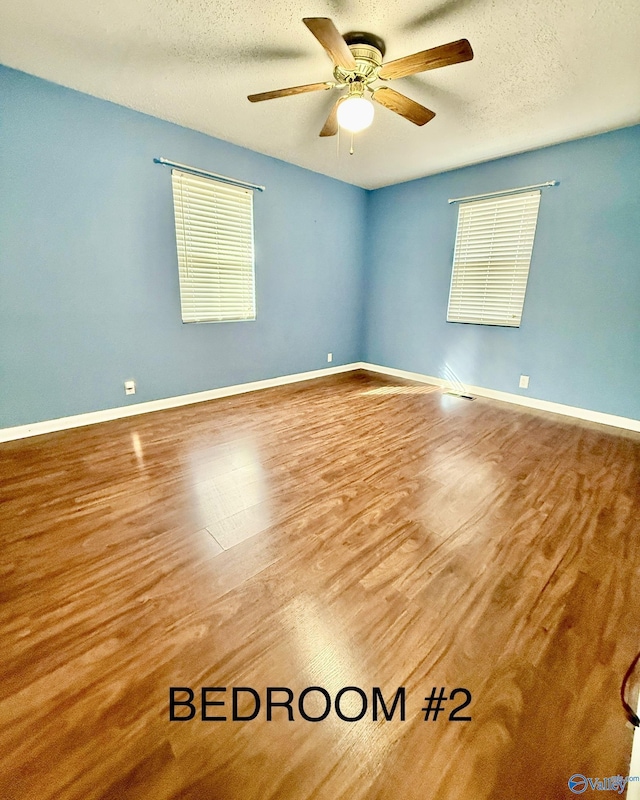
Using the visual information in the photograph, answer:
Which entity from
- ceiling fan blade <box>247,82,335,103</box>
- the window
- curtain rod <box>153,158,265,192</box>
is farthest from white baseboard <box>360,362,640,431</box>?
ceiling fan blade <box>247,82,335,103</box>

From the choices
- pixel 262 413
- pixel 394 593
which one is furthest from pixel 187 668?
pixel 262 413

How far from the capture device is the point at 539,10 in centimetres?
176

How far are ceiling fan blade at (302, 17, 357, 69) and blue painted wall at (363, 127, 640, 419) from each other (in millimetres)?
2726

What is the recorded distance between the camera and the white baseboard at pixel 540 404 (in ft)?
10.8

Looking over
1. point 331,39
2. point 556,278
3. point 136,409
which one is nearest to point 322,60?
point 331,39

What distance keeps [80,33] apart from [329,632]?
348 centimetres

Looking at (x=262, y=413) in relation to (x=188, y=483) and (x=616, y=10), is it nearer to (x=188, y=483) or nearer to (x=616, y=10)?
(x=188, y=483)

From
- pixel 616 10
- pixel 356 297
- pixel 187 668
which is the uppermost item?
pixel 616 10

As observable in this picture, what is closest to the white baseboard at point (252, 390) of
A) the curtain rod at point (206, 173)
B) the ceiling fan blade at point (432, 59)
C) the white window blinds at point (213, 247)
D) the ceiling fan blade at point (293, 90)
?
the white window blinds at point (213, 247)

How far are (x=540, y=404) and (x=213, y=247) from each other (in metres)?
4.00

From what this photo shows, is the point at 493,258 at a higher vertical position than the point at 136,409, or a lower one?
higher

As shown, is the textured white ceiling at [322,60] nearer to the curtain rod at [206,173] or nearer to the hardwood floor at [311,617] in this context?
the curtain rod at [206,173]

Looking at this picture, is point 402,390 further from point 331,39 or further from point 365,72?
point 331,39

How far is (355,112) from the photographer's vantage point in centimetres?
210
